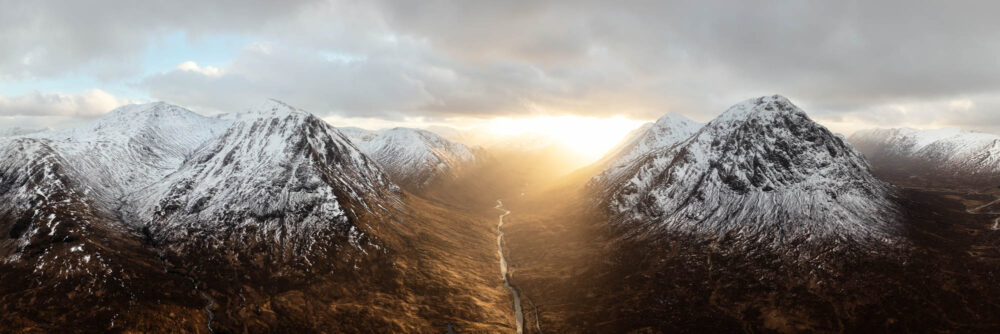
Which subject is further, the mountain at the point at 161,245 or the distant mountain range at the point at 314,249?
the distant mountain range at the point at 314,249

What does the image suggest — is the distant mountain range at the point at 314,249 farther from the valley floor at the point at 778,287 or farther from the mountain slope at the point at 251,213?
the valley floor at the point at 778,287

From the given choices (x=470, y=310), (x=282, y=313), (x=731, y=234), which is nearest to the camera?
(x=282, y=313)

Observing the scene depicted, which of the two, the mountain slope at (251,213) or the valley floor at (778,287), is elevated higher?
the mountain slope at (251,213)

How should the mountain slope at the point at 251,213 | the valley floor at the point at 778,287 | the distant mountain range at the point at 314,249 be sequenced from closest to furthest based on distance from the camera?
the valley floor at the point at 778,287 → the distant mountain range at the point at 314,249 → the mountain slope at the point at 251,213

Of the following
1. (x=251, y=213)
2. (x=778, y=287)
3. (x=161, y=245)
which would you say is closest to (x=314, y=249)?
(x=251, y=213)

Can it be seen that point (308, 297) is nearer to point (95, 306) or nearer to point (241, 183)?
point (95, 306)

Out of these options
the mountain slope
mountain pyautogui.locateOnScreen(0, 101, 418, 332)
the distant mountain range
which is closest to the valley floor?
the distant mountain range

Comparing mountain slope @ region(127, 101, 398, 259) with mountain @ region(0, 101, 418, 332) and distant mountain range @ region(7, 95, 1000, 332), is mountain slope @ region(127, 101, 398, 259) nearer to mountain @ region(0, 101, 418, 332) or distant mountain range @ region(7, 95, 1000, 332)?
mountain @ region(0, 101, 418, 332)

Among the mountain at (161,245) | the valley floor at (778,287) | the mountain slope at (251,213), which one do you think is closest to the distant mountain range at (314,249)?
the mountain at (161,245)

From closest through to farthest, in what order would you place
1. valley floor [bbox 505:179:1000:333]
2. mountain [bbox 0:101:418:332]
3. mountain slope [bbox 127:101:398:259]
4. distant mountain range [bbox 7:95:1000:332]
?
1. valley floor [bbox 505:179:1000:333]
2. mountain [bbox 0:101:418:332]
3. distant mountain range [bbox 7:95:1000:332]
4. mountain slope [bbox 127:101:398:259]

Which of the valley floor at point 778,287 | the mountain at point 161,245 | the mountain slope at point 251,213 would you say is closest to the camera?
the valley floor at point 778,287

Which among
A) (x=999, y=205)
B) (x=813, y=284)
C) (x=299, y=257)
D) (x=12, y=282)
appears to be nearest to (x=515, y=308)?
(x=299, y=257)
